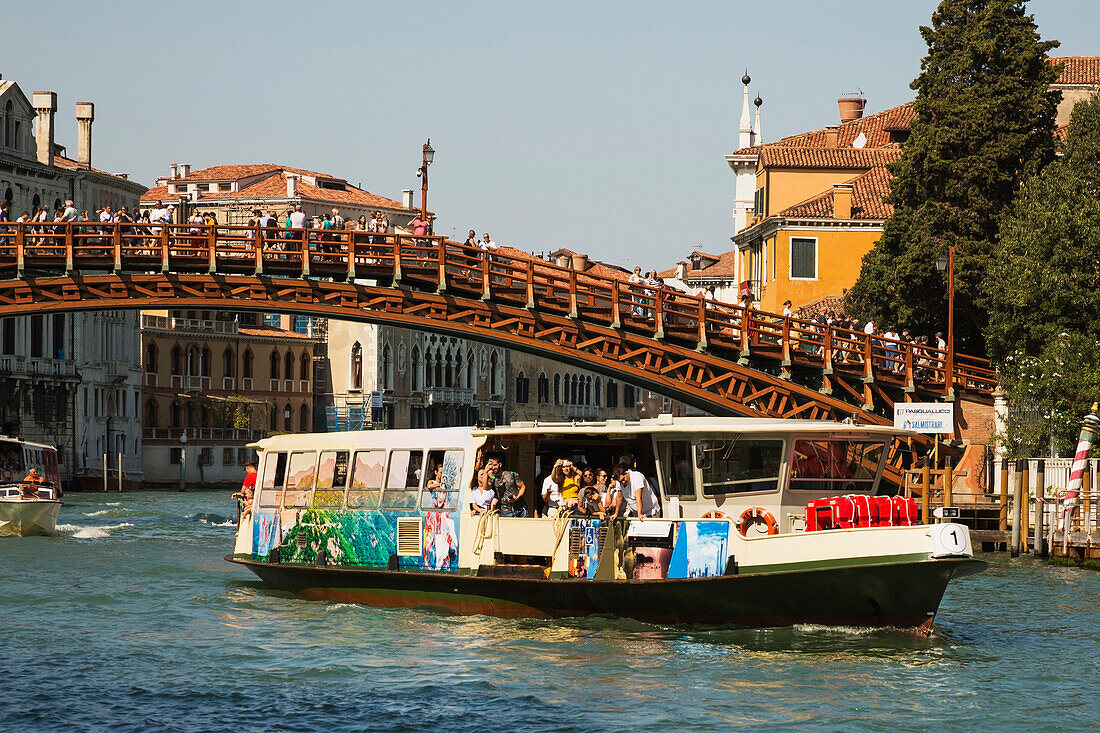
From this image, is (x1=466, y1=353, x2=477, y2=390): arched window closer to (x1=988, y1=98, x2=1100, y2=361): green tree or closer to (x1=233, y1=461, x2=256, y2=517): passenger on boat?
(x1=988, y1=98, x2=1100, y2=361): green tree

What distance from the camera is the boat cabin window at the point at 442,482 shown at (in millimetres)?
23016

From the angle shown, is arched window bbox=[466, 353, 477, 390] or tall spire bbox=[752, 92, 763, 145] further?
arched window bbox=[466, 353, 477, 390]

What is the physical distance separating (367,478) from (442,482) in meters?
1.35

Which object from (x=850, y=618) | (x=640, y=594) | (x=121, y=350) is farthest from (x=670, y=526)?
(x=121, y=350)

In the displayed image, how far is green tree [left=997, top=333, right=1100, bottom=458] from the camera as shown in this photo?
110 feet

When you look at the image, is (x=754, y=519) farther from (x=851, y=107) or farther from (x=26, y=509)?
(x=851, y=107)

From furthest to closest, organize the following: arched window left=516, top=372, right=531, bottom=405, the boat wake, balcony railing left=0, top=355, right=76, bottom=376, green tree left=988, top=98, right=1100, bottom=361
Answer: arched window left=516, top=372, right=531, bottom=405 < balcony railing left=0, top=355, right=76, bottom=376 < the boat wake < green tree left=988, top=98, right=1100, bottom=361

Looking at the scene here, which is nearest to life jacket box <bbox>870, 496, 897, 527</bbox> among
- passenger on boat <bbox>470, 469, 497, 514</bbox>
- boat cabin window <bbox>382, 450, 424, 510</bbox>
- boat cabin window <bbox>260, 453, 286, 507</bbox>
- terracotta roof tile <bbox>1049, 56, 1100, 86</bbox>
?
passenger on boat <bbox>470, 469, 497, 514</bbox>

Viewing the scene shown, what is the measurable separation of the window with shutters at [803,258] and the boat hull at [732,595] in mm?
31733

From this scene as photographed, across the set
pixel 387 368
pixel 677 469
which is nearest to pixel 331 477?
pixel 677 469

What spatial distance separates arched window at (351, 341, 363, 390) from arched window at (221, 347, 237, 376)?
822cm

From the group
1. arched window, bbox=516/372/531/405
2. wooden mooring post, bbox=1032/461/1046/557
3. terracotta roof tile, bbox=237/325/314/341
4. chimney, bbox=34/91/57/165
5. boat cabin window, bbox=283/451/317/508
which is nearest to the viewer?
boat cabin window, bbox=283/451/317/508

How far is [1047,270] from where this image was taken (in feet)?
115

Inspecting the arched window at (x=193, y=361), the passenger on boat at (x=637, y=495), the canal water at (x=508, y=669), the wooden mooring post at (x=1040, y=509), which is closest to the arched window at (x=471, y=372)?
the arched window at (x=193, y=361)
